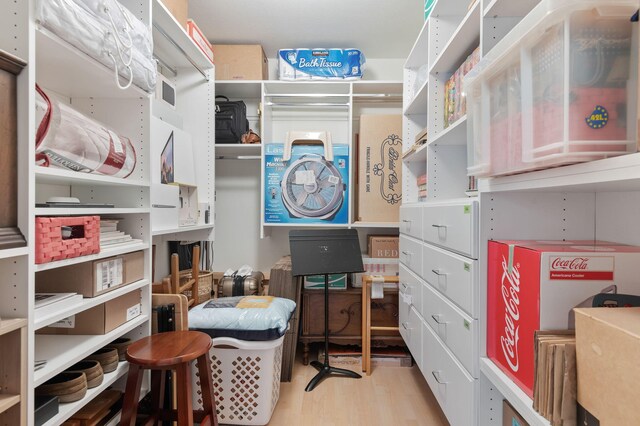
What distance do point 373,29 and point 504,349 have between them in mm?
2359

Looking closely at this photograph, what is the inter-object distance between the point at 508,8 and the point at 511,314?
967 millimetres

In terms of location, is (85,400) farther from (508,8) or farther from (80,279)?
(508,8)

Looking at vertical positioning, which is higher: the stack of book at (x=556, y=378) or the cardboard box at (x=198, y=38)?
the cardboard box at (x=198, y=38)

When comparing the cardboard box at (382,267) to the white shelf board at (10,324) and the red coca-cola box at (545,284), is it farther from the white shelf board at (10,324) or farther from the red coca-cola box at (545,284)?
the white shelf board at (10,324)

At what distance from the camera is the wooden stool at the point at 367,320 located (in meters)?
2.50

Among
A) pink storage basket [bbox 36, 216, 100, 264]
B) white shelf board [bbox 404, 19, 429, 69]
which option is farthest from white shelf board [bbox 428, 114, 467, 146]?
pink storage basket [bbox 36, 216, 100, 264]

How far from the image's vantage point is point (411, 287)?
2084 millimetres

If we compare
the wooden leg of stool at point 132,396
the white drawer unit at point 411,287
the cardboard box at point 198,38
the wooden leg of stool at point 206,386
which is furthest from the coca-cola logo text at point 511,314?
the cardboard box at point 198,38

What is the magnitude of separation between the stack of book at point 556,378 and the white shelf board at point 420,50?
179 centimetres

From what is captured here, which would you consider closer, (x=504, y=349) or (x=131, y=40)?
(x=504, y=349)

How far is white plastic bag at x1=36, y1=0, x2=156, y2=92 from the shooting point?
1.02 metres

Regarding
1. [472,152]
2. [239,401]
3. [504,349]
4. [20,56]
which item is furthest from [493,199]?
[239,401]

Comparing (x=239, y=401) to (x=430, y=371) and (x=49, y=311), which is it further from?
(x=49, y=311)

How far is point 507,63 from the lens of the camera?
937 mm
